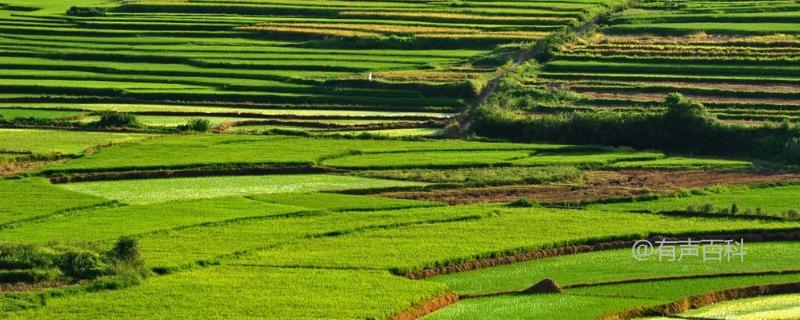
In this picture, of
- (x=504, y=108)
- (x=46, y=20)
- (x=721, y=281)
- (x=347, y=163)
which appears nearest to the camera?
(x=721, y=281)

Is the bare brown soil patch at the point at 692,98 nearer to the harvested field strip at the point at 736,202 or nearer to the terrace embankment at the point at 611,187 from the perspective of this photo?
the terrace embankment at the point at 611,187

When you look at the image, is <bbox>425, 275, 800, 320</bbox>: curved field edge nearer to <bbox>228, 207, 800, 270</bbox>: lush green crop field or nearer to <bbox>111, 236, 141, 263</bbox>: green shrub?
<bbox>228, 207, 800, 270</bbox>: lush green crop field

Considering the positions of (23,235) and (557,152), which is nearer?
(23,235)

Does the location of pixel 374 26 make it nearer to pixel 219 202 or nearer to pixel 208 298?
pixel 219 202

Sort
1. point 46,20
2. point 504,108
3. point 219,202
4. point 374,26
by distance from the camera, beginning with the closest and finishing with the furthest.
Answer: point 219,202 → point 504,108 → point 374,26 → point 46,20

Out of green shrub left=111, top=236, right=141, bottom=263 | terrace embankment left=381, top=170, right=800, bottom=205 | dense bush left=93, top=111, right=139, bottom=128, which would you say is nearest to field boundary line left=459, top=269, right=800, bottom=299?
green shrub left=111, top=236, right=141, bottom=263

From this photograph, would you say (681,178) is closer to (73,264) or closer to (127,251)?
(127,251)

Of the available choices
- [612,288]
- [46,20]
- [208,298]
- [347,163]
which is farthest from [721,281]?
[46,20]
